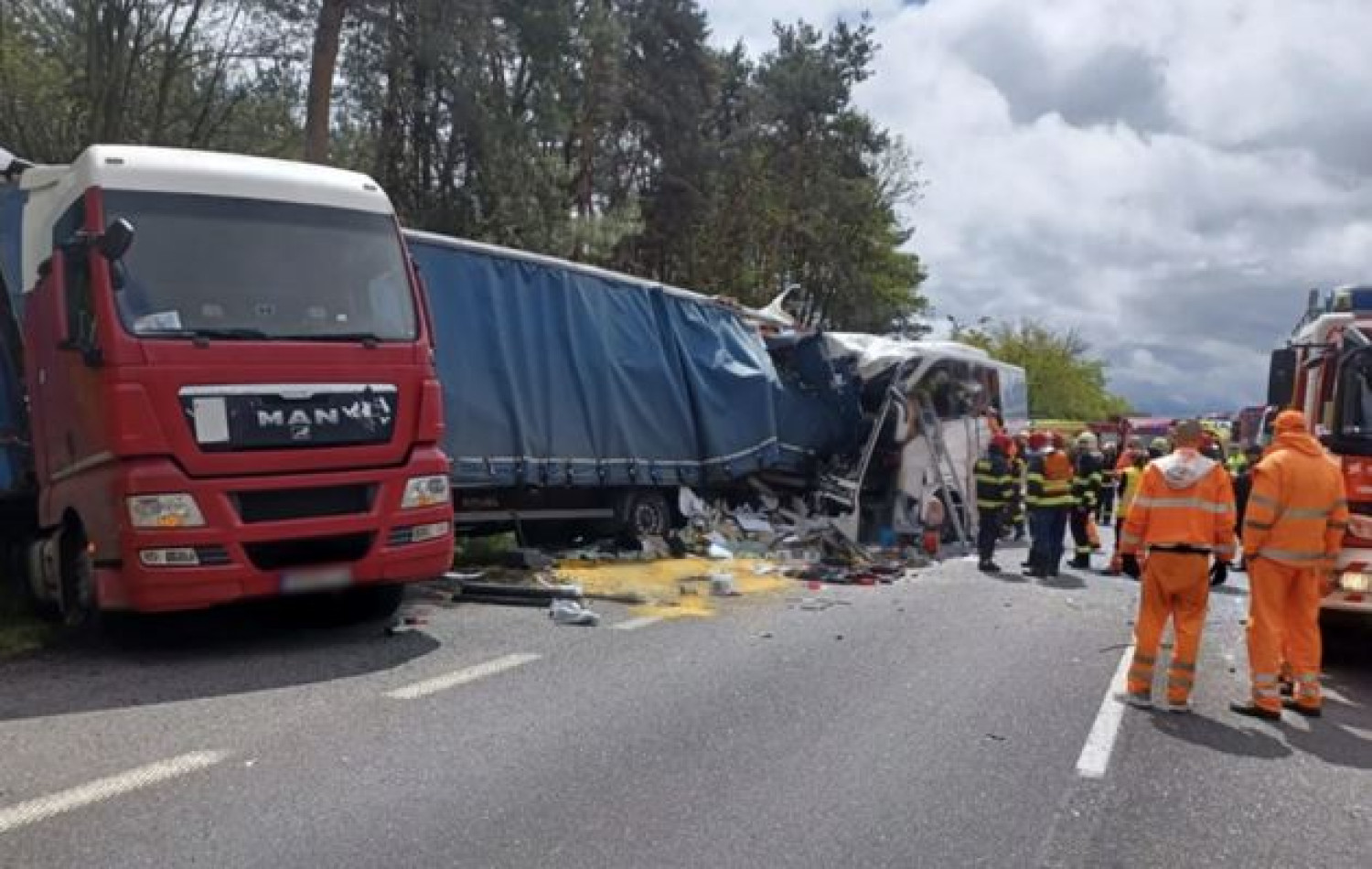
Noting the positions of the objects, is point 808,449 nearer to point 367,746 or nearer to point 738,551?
point 738,551

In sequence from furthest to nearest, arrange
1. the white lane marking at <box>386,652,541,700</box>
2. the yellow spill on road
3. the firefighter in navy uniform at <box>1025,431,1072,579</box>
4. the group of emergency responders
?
the firefighter in navy uniform at <box>1025,431,1072,579</box> → the yellow spill on road → the group of emergency responders → the white lane marking at <box>386,652,541,700</box>

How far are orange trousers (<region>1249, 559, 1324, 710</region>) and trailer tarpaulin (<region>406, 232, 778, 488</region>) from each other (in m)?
5.94

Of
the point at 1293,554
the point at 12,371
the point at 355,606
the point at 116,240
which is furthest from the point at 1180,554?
the point at 12,371

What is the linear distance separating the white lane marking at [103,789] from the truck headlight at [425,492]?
2307 mm

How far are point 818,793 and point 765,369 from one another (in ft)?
29.1

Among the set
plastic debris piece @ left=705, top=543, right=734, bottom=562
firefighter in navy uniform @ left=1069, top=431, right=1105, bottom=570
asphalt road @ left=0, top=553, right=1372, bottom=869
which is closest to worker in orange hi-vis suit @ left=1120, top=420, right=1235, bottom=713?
asphalt road @ left=0, top=553, right=1372, bottom=869

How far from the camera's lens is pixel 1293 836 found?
4.06m

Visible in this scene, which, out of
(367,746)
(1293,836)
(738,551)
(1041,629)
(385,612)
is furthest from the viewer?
(738,551)

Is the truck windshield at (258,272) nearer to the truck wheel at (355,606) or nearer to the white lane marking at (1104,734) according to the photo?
the truck wheel at (355,606)

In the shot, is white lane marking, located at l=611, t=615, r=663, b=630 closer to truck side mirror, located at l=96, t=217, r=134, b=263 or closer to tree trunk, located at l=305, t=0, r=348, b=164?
truck side mirror, located at l=96, t=217, r=134, b=263

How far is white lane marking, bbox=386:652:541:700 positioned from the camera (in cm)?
558

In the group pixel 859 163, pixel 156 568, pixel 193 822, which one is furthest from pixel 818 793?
pixel 859 163

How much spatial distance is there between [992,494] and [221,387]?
342 inches

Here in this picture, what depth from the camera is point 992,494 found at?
1226 centimetres
